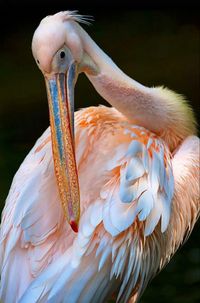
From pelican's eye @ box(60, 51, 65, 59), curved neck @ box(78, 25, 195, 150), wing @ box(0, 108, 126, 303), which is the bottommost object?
wing @ box(0, 108, 126, 303)

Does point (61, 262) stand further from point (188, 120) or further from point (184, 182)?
point (188, 120)

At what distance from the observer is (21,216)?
3.77 metres

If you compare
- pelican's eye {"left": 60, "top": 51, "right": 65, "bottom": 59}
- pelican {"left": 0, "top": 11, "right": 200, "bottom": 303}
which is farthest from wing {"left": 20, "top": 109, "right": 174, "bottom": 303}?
pelican's eye {"left": 60, "top": 51, "right": 65, "bottom": 59}

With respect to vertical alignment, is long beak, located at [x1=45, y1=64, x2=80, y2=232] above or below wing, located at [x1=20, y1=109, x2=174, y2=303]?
above

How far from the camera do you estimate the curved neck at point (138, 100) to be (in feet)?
13.6

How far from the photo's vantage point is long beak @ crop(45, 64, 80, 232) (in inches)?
142

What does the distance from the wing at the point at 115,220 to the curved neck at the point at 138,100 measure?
146 millimetres

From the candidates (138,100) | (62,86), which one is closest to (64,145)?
(62,86)

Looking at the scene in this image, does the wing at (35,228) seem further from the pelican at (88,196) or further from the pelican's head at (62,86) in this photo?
the pelican's head at (62,86)

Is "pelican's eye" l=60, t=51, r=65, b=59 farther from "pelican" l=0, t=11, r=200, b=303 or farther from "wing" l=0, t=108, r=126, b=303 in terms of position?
"wing" l=0, t=108, r=126, b=303

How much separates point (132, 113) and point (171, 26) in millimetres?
5342

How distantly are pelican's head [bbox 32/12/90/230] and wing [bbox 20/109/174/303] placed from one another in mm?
161

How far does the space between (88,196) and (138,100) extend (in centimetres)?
67

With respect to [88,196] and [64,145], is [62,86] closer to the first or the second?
[64,145]
